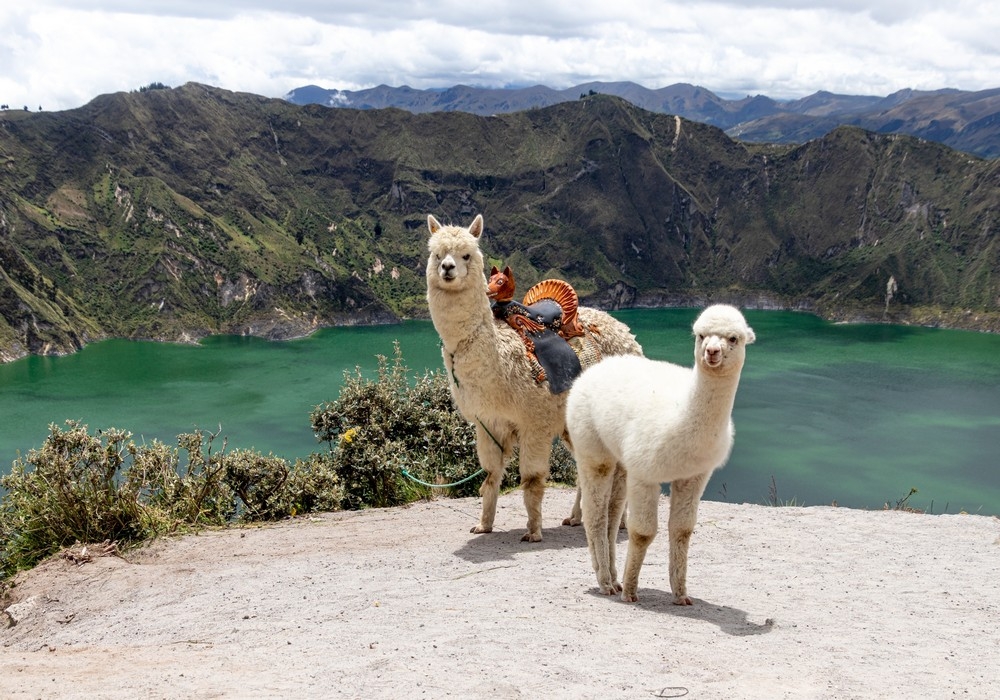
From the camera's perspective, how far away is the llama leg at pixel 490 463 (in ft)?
30.3

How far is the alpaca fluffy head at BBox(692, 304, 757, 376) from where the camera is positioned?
5.68 meters

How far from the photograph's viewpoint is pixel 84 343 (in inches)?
4318

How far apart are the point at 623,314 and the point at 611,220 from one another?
3383 centimetres

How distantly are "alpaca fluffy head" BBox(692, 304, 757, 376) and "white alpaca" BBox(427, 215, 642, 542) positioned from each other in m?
3.44

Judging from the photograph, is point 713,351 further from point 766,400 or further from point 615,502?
point 766,400

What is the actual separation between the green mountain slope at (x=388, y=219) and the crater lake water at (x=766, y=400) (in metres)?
11.5

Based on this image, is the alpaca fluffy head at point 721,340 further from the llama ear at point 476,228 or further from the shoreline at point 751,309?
the shoreline at point 751,309

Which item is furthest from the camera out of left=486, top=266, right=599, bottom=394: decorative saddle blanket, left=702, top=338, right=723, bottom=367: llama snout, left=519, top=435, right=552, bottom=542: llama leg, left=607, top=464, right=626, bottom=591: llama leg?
left=486, top=266, right=599, bottom=394: decorative saddle blanket

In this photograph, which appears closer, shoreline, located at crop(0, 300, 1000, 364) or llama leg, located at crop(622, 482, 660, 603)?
llama leg, located at crop(622, 482, 660, 603)

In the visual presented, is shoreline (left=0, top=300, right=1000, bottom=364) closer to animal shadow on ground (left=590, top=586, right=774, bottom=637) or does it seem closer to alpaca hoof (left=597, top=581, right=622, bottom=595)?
alpaca hoof (left=597, top=581, right=622, bottom=595)

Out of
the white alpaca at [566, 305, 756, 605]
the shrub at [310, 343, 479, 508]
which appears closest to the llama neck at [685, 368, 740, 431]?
the white alpaca at [566, 305, 756, 605]

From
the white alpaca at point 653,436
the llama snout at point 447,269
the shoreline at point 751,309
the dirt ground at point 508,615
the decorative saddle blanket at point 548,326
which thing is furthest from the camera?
the shoreline at point 751,309

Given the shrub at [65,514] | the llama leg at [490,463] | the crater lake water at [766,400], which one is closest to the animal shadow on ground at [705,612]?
the llama leg at [490,463]

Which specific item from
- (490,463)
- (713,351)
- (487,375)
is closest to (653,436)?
(713,351)
